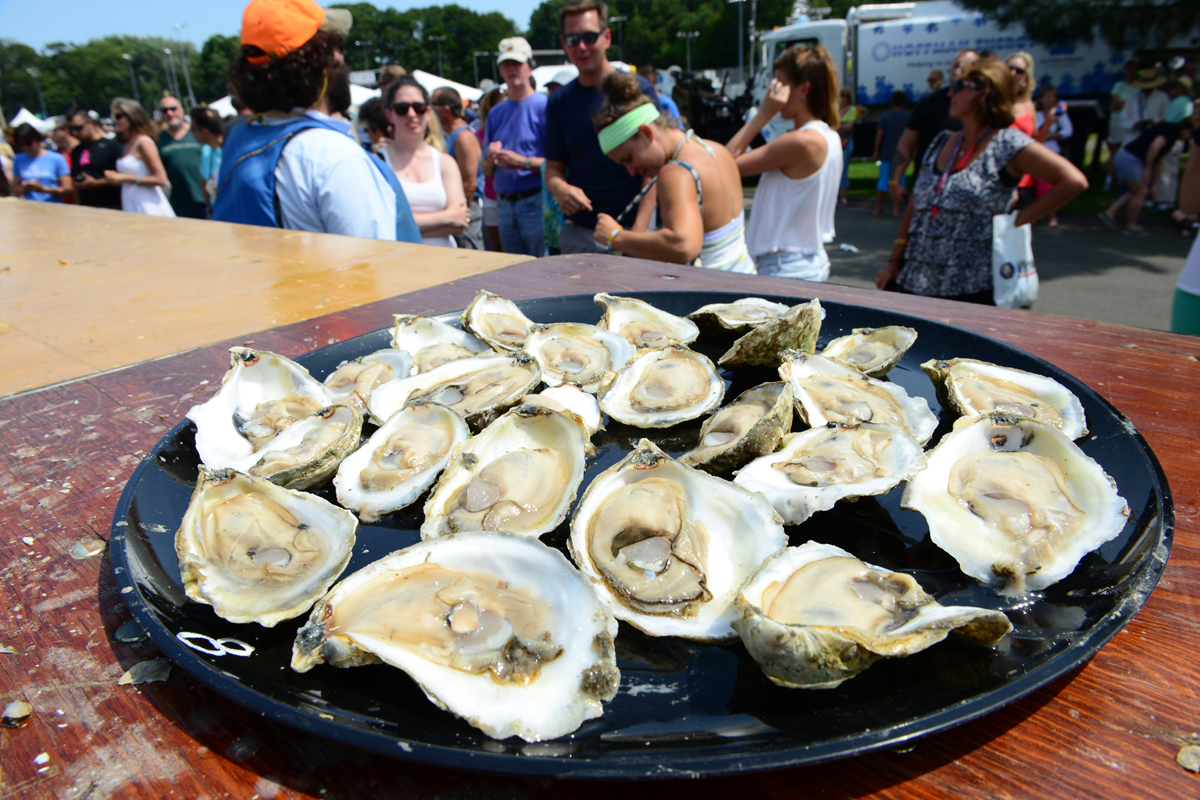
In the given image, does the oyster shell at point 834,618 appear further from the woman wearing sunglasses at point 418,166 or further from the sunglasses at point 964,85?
the woman wearing sunglasses at point 418,166

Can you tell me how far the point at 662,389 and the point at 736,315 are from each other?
408 millimetres

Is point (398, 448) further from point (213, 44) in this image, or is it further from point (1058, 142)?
point (213, 44)

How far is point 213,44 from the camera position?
7144cm

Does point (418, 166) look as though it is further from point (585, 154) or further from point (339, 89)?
point (339, 89)

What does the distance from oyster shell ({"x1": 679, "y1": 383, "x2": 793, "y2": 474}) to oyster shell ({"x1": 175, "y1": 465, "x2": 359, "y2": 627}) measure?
60 centimetres

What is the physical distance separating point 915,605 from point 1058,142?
1339cm

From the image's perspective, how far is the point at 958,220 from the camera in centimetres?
348

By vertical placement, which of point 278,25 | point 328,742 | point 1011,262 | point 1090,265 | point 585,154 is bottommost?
point 1090,265

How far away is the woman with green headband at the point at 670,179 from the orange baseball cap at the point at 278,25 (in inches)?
53.9

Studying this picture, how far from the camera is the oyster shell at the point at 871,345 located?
1608 mm

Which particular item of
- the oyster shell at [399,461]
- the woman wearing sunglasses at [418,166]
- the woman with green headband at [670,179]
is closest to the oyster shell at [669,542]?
the oyster shell at [399,461]

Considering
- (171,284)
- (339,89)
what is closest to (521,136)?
(339,89)

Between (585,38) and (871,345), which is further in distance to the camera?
(585,38)

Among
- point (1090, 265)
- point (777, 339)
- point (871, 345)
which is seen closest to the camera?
point (777, 339)
